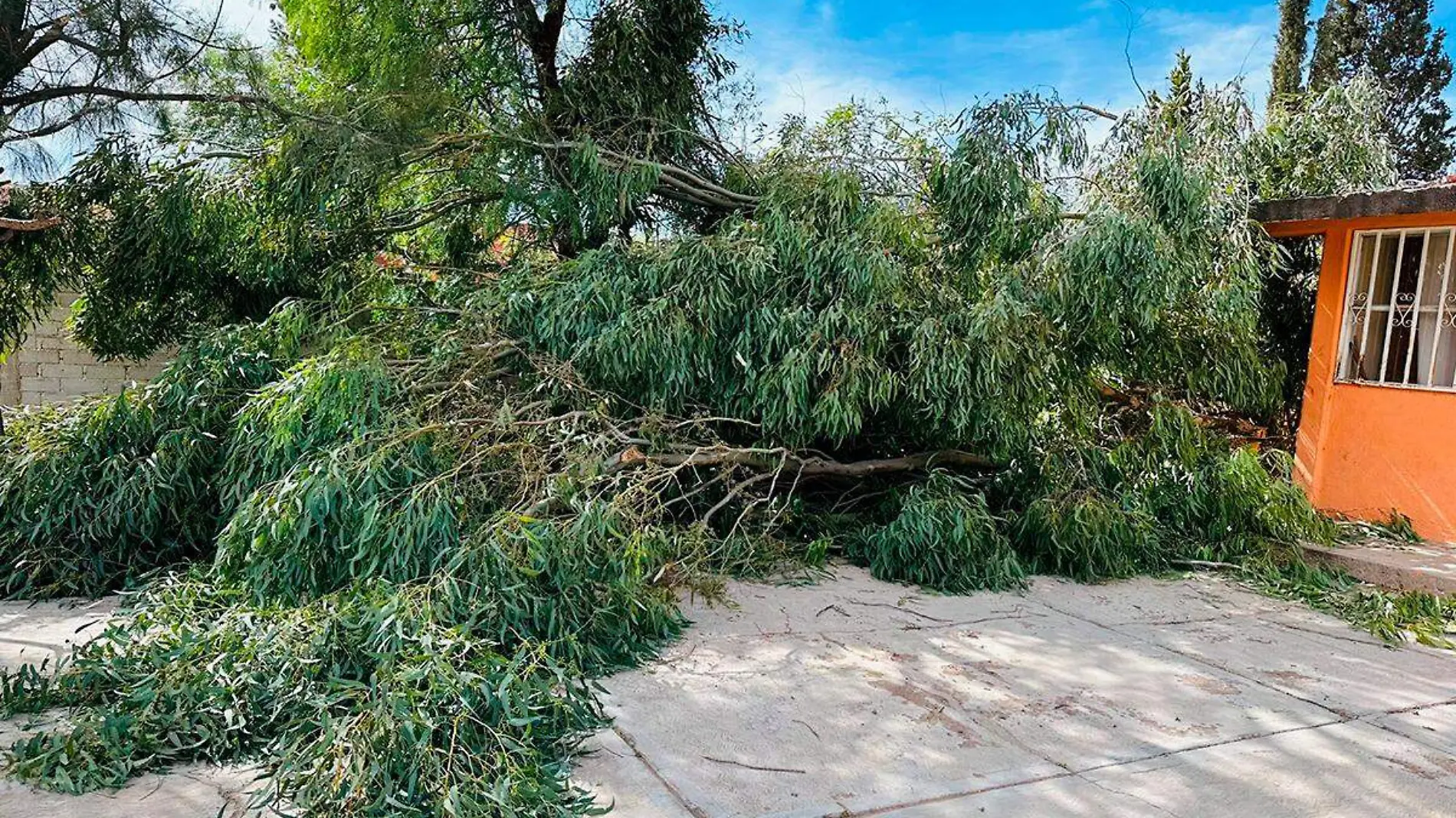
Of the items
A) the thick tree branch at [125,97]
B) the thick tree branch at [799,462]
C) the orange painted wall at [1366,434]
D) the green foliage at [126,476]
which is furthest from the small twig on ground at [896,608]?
the thick tree branch at [125,97]

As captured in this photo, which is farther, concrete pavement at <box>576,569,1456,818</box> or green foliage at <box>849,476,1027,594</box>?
green foliage at <box>849,476,1027,594</box>

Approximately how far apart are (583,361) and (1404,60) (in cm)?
1275

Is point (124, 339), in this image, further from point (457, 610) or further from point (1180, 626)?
point (1180, 626)

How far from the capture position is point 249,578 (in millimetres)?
3680

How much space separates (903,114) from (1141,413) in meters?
2.23

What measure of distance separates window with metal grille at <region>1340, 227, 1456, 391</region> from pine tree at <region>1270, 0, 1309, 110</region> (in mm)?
6958

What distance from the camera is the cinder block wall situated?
25.3ft

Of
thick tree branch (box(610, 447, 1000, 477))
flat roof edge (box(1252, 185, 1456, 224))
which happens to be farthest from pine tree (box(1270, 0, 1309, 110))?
thick tree branch (box(610, 447, 1000, 477))

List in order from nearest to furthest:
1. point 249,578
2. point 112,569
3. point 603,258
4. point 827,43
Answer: point 249,578 < point 112,569 < point 603,258 < point 827,43

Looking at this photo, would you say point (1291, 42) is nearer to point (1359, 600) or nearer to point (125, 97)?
point (1359, 600)

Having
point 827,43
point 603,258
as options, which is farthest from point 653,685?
point 827,43

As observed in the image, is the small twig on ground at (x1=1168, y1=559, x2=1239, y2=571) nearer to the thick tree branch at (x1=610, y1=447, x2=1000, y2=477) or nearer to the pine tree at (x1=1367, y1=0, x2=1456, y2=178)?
the thick tree branch at (x1=610, y1=447, x2=1000, y2=477)

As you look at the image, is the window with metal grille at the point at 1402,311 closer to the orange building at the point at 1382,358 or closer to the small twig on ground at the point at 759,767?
the orange building at the point at 1382,358

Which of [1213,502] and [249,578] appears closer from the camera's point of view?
[249,578]
